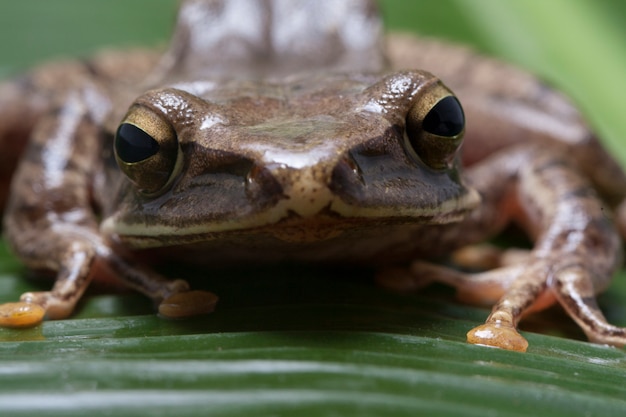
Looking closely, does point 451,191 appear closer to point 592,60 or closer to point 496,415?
point 496,415

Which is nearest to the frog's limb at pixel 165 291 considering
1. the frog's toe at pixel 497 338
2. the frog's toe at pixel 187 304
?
the frog's toe at pixel 187 304

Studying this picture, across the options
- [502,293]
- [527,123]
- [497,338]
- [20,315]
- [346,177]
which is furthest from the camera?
[527,123]

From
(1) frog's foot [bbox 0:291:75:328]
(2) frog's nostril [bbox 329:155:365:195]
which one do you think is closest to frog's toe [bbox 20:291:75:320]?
(1) frog's foot [bbox 0:291:75:328]

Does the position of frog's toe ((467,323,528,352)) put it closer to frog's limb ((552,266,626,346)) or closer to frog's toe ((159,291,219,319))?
frog's limb ((552,266,626,346))

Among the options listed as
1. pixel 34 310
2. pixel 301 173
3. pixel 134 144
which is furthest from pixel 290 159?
pixel 34 310

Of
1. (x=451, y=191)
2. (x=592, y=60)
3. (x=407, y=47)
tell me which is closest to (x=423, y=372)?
(x=451, y=191)

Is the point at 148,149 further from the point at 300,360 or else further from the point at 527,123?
the point at 527,123
